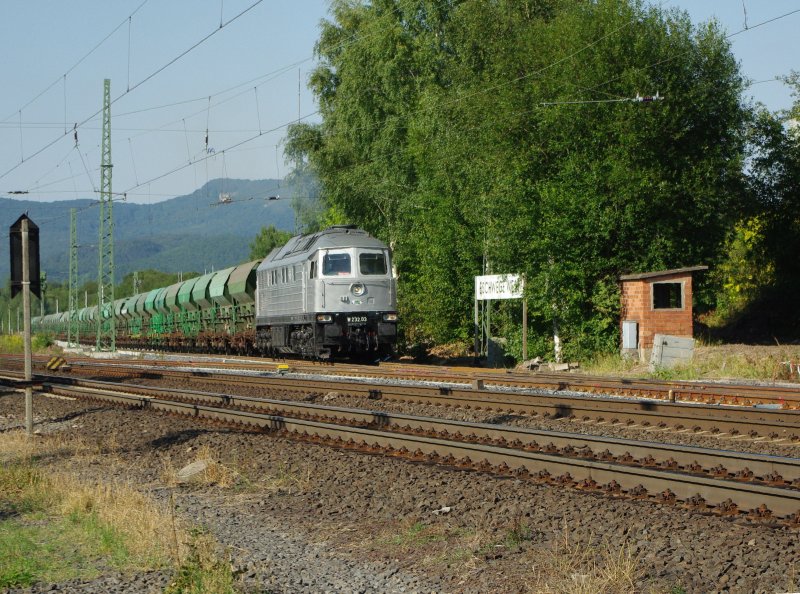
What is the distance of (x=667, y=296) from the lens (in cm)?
2625

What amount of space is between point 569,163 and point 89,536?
2167 centimetres

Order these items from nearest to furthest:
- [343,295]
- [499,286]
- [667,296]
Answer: [667,296] < [343,295] < [499,286]

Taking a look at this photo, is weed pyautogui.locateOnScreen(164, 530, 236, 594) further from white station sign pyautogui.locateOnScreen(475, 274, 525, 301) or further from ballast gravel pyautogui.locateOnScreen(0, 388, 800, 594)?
white station sign pyautogui.locateOnScreen(475, 274, 525, 301)

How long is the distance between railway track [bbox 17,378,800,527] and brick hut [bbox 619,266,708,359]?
12.2 m

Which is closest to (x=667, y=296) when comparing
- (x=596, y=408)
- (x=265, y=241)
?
(x=596, y=408)

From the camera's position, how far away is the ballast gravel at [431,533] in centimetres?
573

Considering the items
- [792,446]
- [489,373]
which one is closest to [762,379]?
[489,373]

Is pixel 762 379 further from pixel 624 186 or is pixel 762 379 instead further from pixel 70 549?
pixel 70 549

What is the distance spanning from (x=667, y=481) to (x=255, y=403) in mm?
10154

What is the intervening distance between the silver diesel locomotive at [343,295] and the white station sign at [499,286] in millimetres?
2727

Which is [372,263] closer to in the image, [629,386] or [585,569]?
[629,386]

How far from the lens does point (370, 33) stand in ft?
134

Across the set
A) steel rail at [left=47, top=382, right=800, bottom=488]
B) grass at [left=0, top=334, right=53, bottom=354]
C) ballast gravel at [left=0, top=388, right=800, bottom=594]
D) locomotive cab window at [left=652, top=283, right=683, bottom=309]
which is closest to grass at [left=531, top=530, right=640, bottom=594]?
ballast gravel at [left=0, top=388, right=800, bottom=594]

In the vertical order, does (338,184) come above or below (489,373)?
above
